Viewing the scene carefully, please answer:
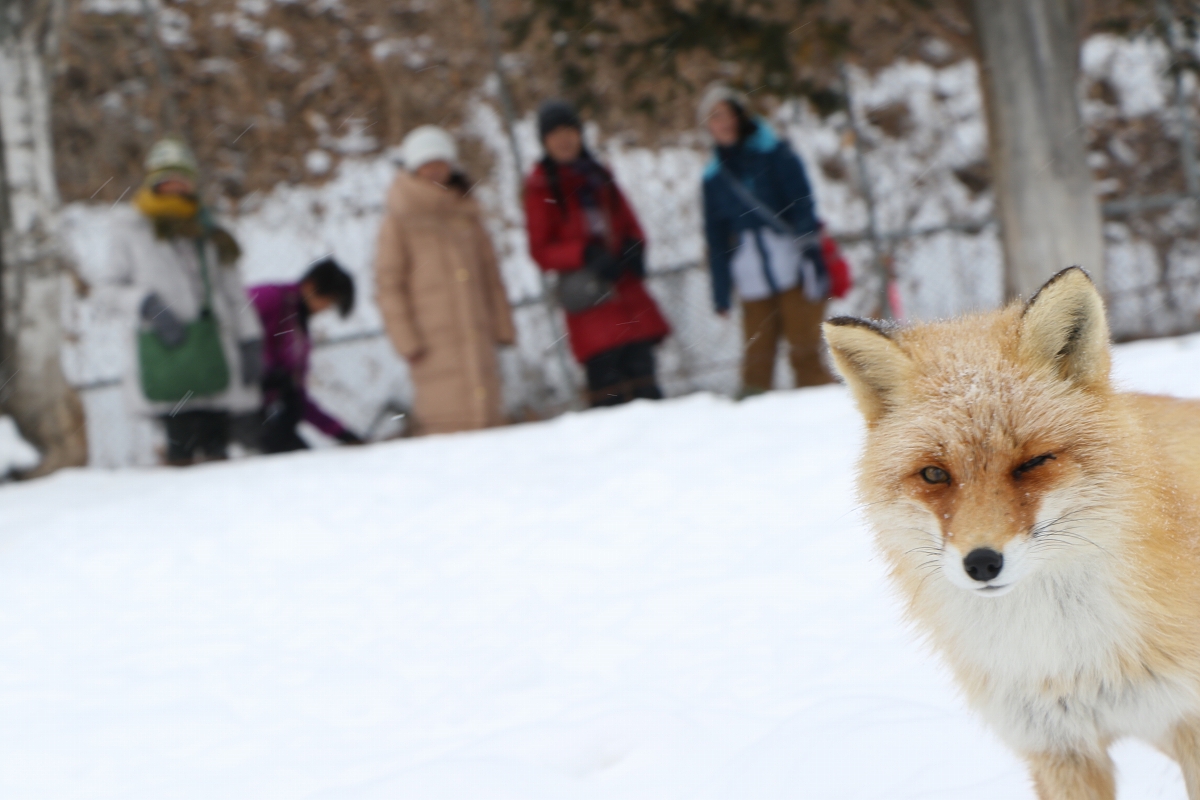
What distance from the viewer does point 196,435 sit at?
262 inches

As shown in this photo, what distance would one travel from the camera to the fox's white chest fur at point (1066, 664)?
1.93 meters

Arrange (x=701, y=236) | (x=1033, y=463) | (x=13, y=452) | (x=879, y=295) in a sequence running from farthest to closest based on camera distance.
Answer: (x=701, y=236), (x=879, y=295), (x=13, y=452), (x=1033, y=463)

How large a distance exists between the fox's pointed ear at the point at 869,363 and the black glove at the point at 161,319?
5.21 m

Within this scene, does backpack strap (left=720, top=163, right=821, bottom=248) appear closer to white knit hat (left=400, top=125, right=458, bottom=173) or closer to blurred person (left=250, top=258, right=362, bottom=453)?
white knit hat (left=400, top=125, right=458, bottom=173)

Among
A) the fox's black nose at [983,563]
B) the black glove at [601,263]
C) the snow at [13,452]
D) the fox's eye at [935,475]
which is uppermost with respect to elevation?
the black glove at [601,263]

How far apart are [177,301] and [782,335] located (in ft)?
12.9

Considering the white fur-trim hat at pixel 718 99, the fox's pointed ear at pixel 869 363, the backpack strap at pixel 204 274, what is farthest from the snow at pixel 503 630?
the white fur-trim hat at pixel 718 99

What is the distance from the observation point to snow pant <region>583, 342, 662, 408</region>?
6785mm

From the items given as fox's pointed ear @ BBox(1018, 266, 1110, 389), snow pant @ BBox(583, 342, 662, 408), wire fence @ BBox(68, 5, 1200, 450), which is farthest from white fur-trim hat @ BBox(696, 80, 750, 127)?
fox's pointed ear @ BBox(1018, 266, 1110, 389)

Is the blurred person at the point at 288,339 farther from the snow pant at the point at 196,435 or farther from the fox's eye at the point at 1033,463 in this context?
the fox's eye at the point at 1033,463

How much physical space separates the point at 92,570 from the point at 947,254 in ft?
28.1

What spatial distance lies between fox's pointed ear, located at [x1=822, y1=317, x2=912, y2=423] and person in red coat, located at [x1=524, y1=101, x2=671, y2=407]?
14.7ft

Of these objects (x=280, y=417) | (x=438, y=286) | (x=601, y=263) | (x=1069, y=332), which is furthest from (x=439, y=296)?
(x=1069, y=332)

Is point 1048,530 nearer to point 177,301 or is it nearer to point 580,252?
point 580,252
